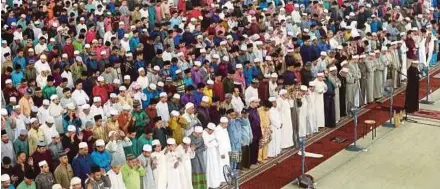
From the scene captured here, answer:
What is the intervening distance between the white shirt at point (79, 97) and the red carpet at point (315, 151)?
3.54 metres

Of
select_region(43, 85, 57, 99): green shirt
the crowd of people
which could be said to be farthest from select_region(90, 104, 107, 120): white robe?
select_region(43, 85, 57, 99): green shirt

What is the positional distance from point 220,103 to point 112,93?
211cm

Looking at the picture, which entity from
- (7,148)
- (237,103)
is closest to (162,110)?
(237,103)

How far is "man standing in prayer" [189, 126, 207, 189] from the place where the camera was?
11242mm

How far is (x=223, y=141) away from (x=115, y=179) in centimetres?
232

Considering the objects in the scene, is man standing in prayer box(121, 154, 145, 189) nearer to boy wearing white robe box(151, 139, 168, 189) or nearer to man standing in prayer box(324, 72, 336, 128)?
boy wearing white robe box(151, 139, 168, 189)

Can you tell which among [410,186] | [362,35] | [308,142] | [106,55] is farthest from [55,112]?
[362,35]

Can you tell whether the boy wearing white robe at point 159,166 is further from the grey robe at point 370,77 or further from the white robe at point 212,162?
the grey robe at point 370,77

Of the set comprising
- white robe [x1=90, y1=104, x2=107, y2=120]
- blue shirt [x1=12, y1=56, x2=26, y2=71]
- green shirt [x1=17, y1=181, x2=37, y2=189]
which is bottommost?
green shirt [x1=17, y1=181, x2=37, y2=189]

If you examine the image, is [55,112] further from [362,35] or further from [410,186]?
[362,35]

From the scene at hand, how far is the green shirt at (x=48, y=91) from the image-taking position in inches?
524

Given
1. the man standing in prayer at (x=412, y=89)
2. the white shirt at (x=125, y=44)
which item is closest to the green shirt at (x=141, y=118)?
the white shirt at (x=125, y=44)

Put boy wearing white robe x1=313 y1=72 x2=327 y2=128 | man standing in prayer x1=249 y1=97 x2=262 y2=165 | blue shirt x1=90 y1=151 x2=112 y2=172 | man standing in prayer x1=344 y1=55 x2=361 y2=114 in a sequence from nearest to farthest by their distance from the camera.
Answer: blue shirt x1=90 y1=151 x2=112 y2=172 → man standing in prayer x1=249 y1=97 x2=262 y2=165 → boy wearing white robe x1=313 y1=72 x2=327 y2=128 → man standing in prayer x1=344 y1=55 x2=361 y2=114

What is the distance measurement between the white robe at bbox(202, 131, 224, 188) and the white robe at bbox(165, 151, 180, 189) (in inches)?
31.8
